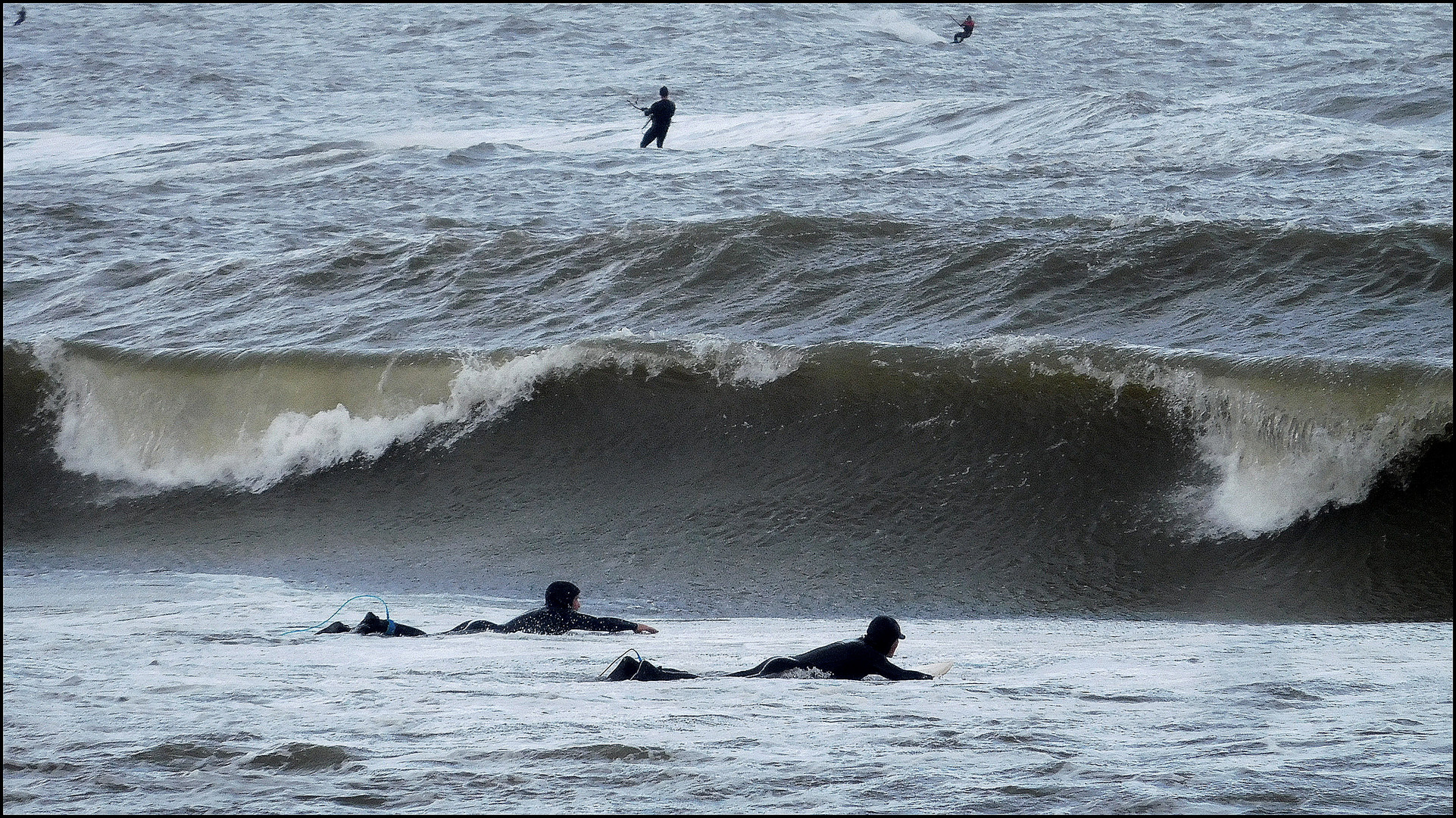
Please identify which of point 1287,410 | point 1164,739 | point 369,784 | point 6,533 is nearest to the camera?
A: point 369,784

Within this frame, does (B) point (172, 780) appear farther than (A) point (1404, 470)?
No

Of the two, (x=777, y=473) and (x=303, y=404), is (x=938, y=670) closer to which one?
(x=777, y=473)

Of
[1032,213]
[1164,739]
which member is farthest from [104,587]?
[1032,213]

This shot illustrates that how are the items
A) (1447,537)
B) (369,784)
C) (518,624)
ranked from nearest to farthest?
1. (369,784)
2. (518,624)
3. (1447,537)

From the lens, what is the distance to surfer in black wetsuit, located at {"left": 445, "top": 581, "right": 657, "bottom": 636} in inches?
248

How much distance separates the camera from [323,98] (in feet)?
75.8

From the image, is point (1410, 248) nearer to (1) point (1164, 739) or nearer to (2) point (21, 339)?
(1) point (1164, 739)

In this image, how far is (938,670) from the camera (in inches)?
206

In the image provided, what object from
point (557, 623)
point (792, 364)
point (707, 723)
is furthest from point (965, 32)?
point (707, 723)

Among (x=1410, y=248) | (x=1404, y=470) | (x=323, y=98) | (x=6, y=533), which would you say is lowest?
(x=6, y=533)

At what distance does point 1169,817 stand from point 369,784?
2.10m

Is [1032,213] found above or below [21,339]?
above

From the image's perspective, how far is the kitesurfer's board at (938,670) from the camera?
518cm

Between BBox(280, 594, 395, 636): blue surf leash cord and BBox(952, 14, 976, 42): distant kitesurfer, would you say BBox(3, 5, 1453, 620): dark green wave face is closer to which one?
BBox(280, 594, 395, 636): blue surf leash cord
